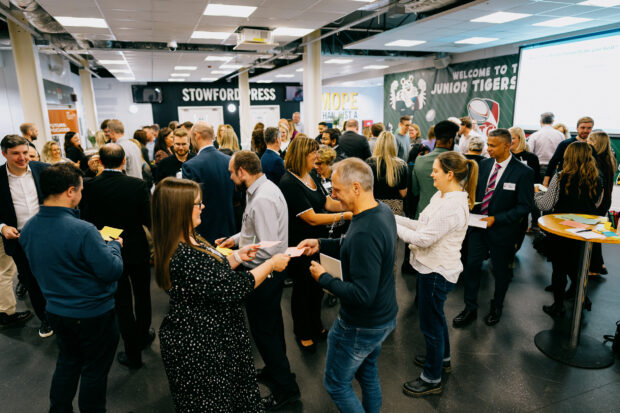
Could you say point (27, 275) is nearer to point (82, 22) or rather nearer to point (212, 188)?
point (212, 188)

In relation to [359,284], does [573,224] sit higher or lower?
lower

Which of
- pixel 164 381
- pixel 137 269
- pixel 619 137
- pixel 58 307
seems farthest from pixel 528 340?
pixel 619 137

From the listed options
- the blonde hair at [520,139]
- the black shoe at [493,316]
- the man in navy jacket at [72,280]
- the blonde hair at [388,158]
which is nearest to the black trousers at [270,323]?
the man in navy jacket at [72,280]

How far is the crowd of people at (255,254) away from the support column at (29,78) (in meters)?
4.43

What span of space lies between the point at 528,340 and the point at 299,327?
73.8 inches

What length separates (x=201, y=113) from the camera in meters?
17.2

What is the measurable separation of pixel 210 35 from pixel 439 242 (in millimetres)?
6940

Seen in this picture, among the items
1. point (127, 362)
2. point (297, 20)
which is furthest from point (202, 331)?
point (297, 20)

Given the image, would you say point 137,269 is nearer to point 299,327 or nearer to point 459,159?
point 299,327

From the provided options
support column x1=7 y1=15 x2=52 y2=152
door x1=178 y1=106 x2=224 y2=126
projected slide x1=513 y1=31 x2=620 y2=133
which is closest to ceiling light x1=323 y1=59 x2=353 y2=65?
projected slide x1=513 y1=31 x2=620 y2=133

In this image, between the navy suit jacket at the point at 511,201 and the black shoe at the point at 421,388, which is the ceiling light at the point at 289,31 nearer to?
the navy suit jacket at the point at 511,201

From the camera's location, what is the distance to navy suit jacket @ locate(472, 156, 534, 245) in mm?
2910

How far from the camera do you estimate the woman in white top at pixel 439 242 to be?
7.07ft

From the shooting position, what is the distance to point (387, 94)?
1333cm
